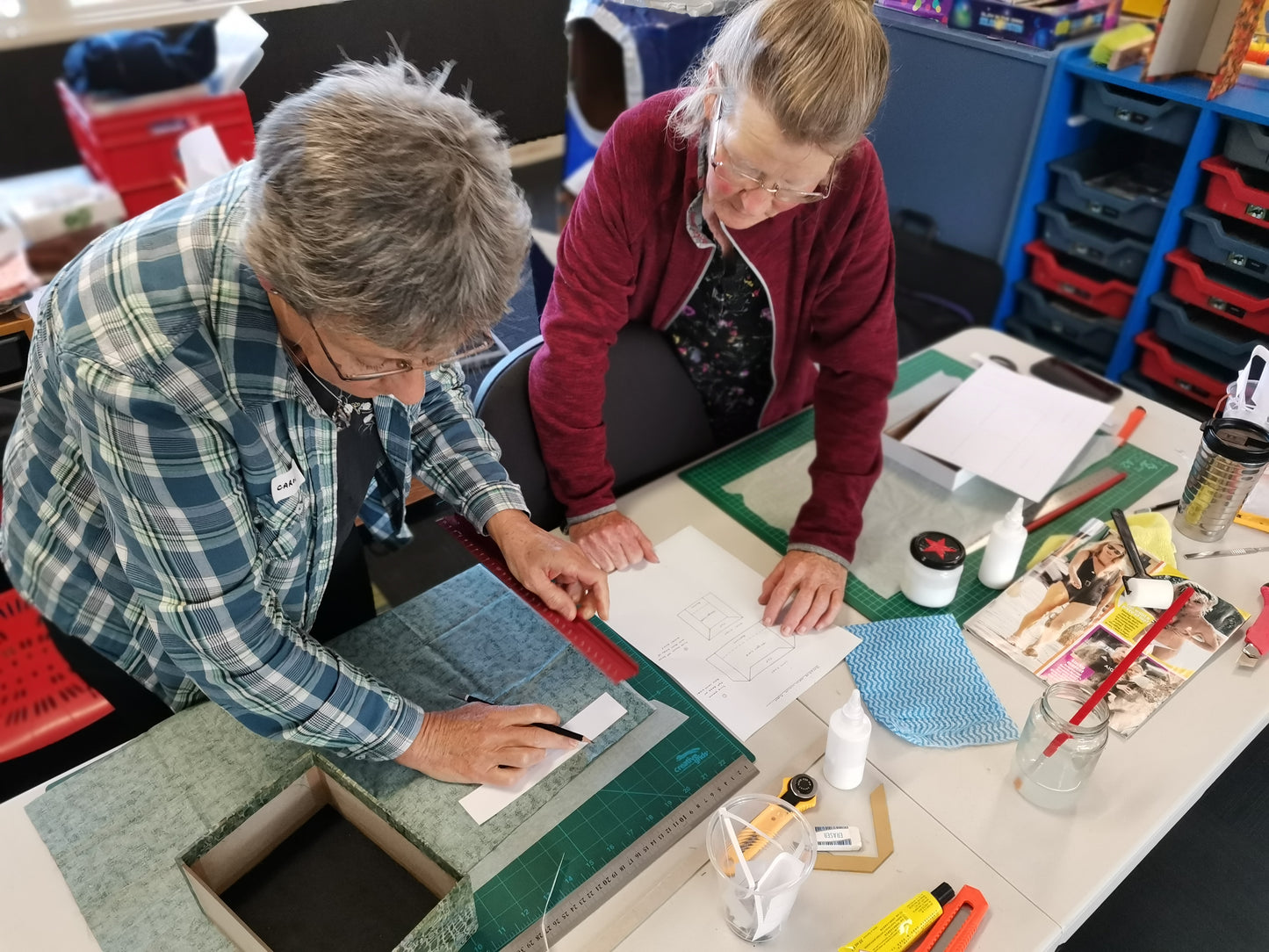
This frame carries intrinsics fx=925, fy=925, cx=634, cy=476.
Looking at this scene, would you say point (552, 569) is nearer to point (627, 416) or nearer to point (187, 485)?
point (627, 416)

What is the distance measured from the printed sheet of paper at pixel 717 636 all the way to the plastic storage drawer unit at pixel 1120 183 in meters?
1.89

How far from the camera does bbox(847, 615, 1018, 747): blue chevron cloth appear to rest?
1.11 meters

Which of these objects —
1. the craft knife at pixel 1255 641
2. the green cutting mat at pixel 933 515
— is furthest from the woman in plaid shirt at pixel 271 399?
the craft knife at pixel 1255 641

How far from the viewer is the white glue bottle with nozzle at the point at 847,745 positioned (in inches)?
39.8

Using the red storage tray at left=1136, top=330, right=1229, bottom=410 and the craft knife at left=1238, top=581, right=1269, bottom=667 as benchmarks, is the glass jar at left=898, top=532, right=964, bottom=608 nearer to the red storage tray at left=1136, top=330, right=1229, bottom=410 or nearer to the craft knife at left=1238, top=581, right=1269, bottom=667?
the craft knife at left=1238, top=581, right=1269, bottom=667

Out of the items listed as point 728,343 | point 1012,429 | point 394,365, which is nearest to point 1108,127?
point 1012,429

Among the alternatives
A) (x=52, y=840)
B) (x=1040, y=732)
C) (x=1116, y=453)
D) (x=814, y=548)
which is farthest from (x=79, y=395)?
(x=1116, y=453)

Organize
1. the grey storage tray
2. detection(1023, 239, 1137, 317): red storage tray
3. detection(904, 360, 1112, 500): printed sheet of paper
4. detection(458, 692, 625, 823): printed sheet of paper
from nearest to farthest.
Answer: detection(458, 692, 625, 823): printed sheet of paper, detection(904, 360, 1112, 500): printed sheet of paper, detection(1023, 239, 1137, 317): red storage tray, the grey storage tray

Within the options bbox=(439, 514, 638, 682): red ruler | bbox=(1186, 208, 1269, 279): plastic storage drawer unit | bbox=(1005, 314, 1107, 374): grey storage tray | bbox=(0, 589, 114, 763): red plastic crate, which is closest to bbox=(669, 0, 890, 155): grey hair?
bbox=(439, 514, 638, 682): red ruler

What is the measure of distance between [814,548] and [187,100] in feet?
5.03

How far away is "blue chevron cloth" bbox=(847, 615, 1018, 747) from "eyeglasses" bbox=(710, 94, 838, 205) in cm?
57

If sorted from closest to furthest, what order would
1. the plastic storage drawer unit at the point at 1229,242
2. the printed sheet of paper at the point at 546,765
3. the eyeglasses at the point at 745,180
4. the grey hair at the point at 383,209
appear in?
the grey hair at the point at 383,209 → the printed sheet of paper at the point at 546,765 → the eyeglasses at the point at 745,180 → the plastic storage drawer unit at the point at 1229,242

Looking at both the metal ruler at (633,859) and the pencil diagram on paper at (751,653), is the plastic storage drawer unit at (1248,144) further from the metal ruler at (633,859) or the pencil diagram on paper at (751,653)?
the metal ruler at (633,859)

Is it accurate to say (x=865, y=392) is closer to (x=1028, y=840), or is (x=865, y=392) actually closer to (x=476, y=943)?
(x=1028, y=840)
